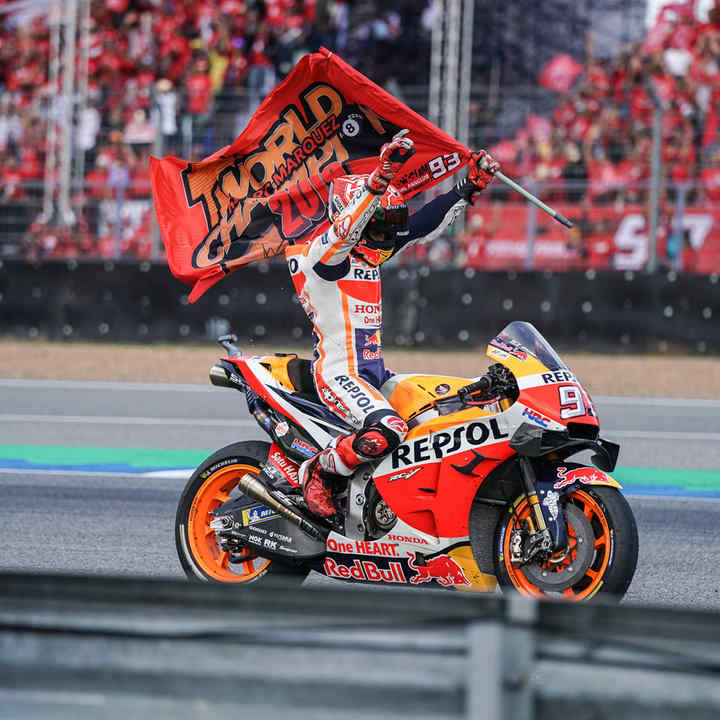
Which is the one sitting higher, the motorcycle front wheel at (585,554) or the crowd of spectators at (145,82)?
the crowd of spectators at (145,82)

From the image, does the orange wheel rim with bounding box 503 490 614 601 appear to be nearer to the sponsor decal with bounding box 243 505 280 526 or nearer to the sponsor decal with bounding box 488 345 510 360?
the sponsor decal with bounding box 488 345 510 360

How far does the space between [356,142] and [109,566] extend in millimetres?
2243

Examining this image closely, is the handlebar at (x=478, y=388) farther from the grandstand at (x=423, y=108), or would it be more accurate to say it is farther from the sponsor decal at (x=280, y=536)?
the grandstand at (x=423, y=108)

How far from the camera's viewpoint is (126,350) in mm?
17109

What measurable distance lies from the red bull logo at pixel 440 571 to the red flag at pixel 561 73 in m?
15.2

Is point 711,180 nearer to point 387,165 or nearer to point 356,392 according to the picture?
point 356,392

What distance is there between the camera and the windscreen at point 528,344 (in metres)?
4.89

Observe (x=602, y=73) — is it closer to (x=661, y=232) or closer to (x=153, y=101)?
(x=661, y=232)

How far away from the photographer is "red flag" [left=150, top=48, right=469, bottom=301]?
5.87 meters

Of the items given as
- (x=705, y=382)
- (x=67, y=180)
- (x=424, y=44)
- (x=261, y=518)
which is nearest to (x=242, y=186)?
(x=261, y=518)

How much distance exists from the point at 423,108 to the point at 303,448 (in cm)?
1340

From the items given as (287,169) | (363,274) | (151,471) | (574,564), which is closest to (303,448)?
(363,274)

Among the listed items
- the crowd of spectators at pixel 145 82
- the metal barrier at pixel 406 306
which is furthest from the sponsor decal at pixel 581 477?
the crowd of spectators at pixel 145 82

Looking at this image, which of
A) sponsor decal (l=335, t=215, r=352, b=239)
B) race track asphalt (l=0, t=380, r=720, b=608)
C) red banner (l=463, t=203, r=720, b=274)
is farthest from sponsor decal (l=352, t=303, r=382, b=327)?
red banner (l=463, t=203, r=720, b=274)
